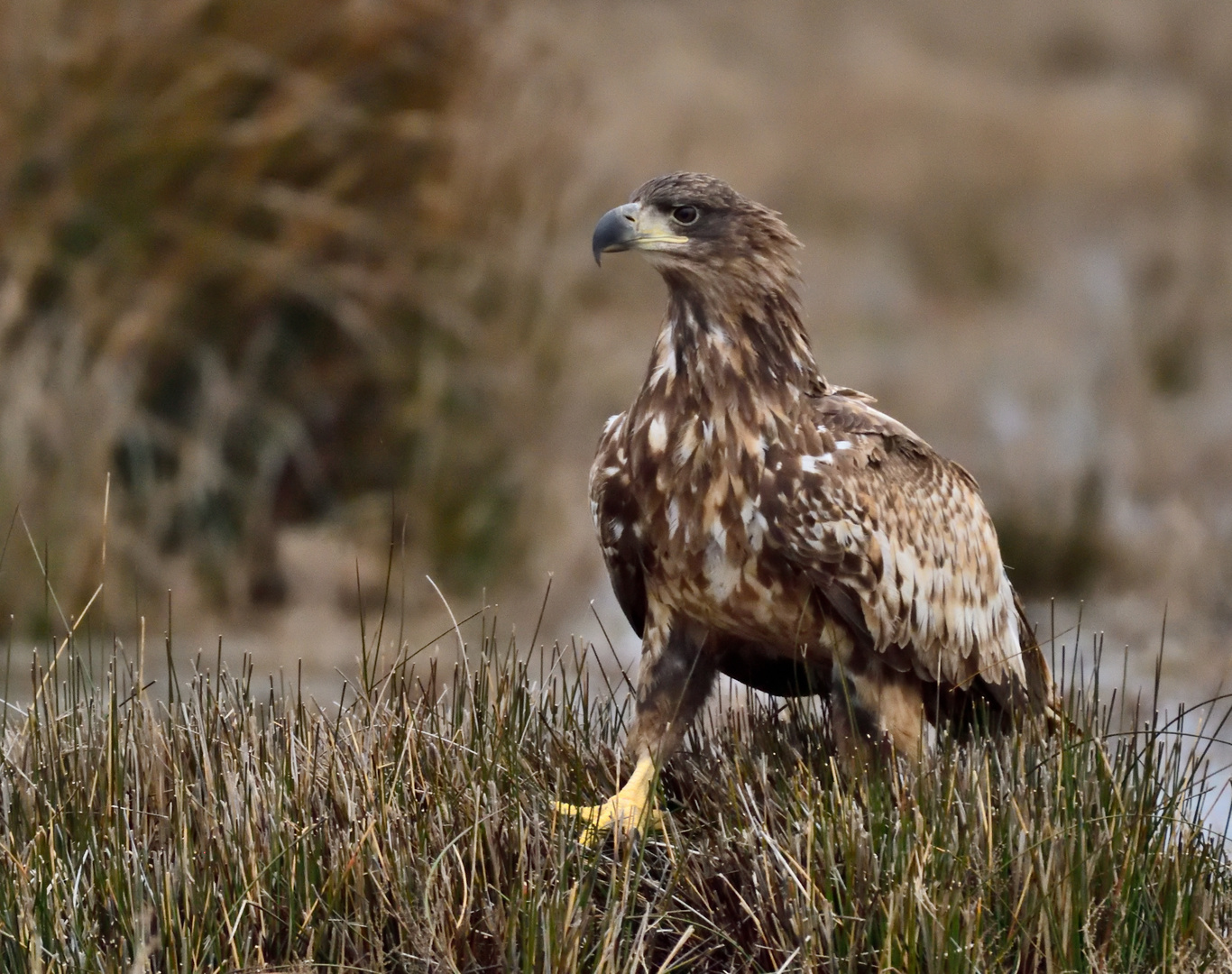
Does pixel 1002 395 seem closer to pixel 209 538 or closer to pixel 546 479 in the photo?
pixel 546 479

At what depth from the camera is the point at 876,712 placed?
4367mm

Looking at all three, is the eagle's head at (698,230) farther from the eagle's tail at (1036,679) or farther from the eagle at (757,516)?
the eagle's tail at (1036,679)

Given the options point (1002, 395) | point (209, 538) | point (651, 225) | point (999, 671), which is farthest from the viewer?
point (1002, 395)

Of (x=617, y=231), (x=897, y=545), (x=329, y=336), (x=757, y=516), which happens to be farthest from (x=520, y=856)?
(x=329, y=336)

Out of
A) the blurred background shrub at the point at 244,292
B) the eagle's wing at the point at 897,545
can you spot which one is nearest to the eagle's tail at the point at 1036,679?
the eagle's wing at the point at 897,545

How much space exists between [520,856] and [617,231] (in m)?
1.41

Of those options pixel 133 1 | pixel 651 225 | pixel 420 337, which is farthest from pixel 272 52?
pixel 651 225

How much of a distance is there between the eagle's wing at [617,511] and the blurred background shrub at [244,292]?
4138 millimetres

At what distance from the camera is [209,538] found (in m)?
9.04

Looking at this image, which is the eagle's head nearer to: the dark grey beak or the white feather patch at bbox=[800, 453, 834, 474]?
the dark grey beak

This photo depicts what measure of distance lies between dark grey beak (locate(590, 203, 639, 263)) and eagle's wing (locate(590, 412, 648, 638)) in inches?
16.1

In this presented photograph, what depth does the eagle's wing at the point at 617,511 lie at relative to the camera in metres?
4.33

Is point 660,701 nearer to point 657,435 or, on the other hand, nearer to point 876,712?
point 876,712

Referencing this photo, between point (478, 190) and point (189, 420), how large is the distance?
1.72 metres
